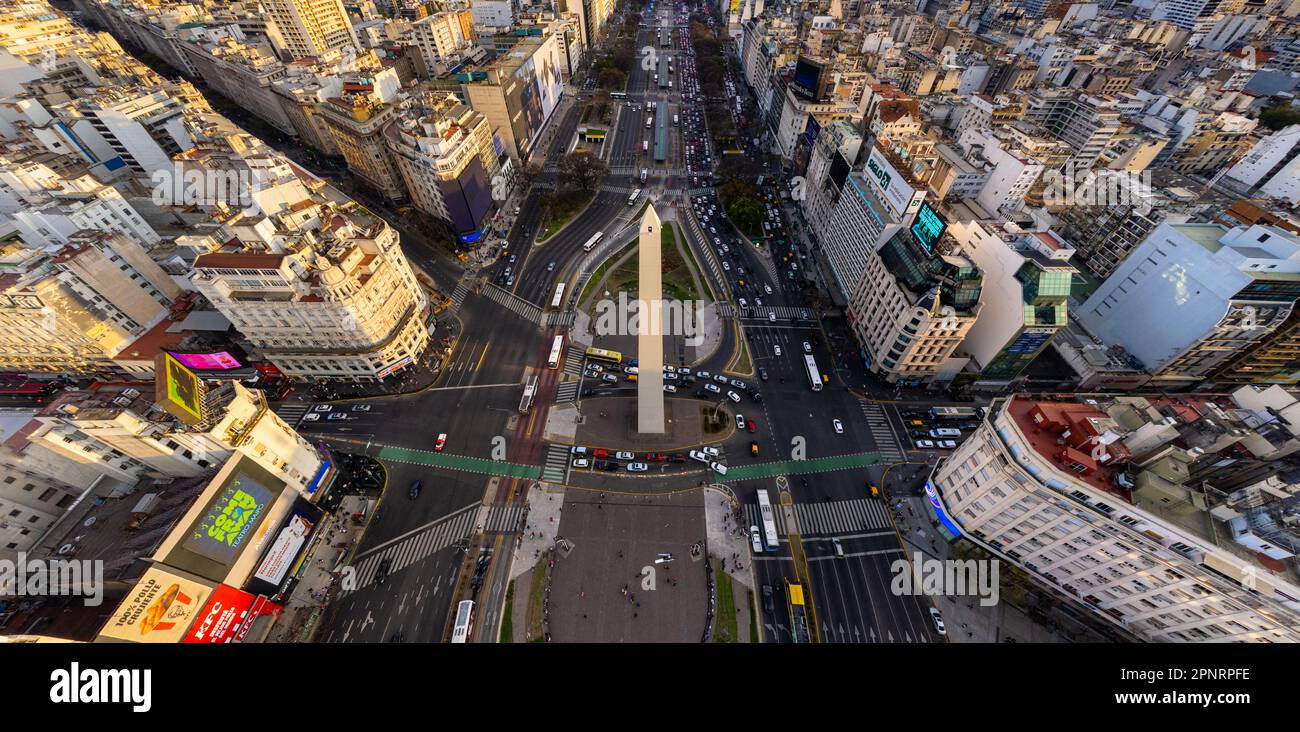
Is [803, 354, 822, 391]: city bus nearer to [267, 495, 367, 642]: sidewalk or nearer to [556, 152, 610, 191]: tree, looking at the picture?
[267, 495, 367, 642]: sidewalk

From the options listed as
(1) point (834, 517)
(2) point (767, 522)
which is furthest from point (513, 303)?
(1) point (834, 517)

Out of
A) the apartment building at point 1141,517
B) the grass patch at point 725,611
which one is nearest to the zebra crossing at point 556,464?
the grass patch at point 725,611

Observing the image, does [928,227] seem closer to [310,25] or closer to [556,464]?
[556,464]

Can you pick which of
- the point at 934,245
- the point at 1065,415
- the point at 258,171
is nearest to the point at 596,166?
the point at 258,171

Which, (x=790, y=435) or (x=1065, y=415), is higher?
(x=1065, y=415)

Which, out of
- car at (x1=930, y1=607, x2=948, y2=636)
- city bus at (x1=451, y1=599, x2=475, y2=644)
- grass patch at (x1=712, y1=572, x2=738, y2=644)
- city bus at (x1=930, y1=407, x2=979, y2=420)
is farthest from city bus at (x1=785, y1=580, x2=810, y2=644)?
city bus at (x1=451, y1=599, x2=475, y2=644)
